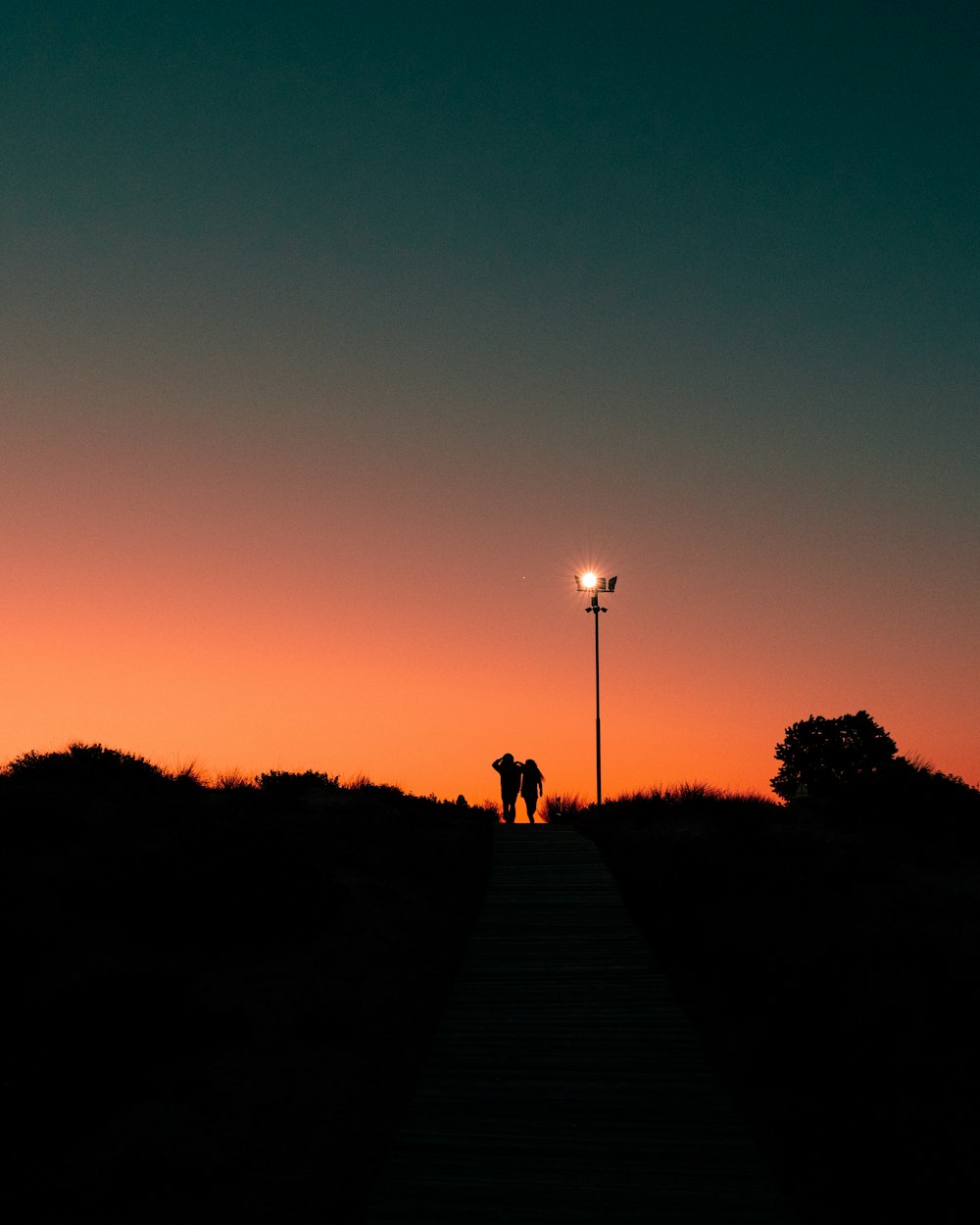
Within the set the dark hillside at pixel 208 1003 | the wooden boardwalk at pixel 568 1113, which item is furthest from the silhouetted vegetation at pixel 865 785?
the wooden boardwalk at pixel 568 1113

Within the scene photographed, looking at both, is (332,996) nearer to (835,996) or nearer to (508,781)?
(835,996)

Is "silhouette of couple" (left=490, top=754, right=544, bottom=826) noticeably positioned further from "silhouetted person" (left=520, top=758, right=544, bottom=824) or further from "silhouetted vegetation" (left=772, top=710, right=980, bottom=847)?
"silhouetted vegetation" (left=772, top=710, right=980, bottom=847)

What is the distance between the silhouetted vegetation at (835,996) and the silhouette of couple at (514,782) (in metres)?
4.95

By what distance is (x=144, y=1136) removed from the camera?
720 cm

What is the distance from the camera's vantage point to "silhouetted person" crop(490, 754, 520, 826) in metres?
28.4

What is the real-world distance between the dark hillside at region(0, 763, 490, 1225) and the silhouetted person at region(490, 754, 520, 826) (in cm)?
888

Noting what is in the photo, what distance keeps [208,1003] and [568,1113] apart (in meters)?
4.63

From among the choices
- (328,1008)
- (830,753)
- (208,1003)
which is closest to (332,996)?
(328,1008)

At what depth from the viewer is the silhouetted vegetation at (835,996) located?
22.0 ft

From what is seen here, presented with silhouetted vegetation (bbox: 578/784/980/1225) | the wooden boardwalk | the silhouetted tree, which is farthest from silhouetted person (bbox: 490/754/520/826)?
the silhouetted tree

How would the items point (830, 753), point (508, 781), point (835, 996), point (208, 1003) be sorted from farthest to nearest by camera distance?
point (830, 753) → point (508, 781) → point (835, 996) → point (208, 1003)

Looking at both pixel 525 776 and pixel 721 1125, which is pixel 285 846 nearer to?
pixel 721 1125

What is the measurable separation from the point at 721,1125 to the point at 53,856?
12002 millimetres

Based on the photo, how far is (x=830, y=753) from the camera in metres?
52.4
